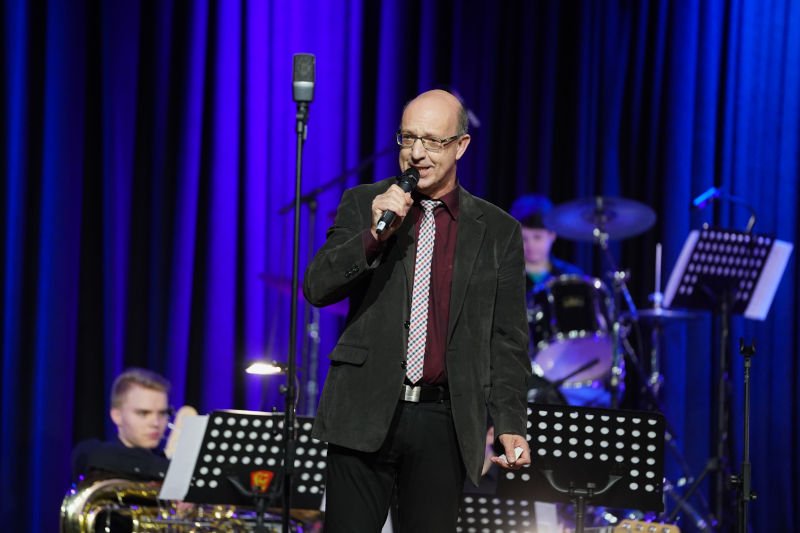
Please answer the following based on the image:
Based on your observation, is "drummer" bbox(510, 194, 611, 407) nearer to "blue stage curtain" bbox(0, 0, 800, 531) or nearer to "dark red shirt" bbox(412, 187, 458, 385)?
"blue stage curtain" bbox(0, 0, 800, 531)

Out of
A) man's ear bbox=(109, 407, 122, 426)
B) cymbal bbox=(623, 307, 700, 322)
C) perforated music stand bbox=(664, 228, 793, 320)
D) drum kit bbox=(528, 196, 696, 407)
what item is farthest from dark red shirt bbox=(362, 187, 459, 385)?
cymbal bbox=(623, 307, 700, 322)

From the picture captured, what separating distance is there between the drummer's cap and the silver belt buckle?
14.3 ft

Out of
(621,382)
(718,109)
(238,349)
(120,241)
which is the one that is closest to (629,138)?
(718,109)

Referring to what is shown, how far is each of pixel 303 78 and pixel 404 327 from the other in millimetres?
953

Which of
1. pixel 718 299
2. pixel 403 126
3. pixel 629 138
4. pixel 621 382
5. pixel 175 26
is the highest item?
pixel 175 26

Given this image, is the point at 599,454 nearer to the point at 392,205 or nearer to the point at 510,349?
the point at 510,349

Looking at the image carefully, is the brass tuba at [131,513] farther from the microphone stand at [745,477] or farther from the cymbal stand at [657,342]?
the cymbal stand at [657,342]

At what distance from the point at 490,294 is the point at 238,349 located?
4.24 metres

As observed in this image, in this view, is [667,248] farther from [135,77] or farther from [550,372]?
[135,77]

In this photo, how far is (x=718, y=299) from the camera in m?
6.25

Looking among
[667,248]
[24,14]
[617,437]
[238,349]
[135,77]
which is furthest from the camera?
[667,248]

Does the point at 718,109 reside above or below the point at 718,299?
above

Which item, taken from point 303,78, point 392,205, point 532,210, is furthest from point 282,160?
point 392,205

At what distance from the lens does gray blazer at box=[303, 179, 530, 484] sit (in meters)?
2.86
